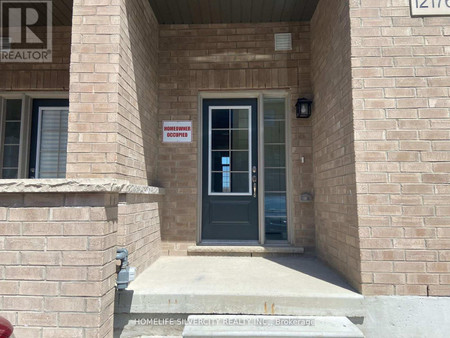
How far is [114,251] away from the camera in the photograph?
231 cm

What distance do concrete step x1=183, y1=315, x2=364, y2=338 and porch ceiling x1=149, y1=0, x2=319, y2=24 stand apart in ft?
11.6

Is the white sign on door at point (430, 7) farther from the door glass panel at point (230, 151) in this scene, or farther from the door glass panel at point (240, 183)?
the door glass panel at point (240, 183)

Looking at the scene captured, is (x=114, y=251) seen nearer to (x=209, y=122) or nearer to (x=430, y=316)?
(x=209, y=122)

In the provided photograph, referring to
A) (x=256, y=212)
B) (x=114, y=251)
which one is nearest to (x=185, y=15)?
(x=256, y=212)

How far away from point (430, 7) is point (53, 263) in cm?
373

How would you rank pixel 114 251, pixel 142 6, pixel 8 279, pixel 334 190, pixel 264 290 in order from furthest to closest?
pixel 142 6
pixel 334 190
pixel 264 290
pixel 114 251
pixel 8 279

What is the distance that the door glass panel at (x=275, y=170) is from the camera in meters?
4.01

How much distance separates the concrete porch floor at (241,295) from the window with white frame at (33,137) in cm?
242

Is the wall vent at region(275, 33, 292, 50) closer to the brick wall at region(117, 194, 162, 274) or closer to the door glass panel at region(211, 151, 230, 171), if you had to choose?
the door glass panel at region(211, 151, 230, 171)

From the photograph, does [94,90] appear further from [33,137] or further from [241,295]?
[33,137]

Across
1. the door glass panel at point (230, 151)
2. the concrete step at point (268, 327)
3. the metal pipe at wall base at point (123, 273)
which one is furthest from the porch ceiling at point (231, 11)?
the concrete step at point (268, 327)

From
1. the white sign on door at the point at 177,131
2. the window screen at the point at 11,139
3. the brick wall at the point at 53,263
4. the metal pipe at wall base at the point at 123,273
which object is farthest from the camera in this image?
the window screen at the point at 11,139

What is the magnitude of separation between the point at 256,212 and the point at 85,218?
2.42 metres

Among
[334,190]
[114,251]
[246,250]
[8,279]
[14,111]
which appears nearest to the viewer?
[8,279]
